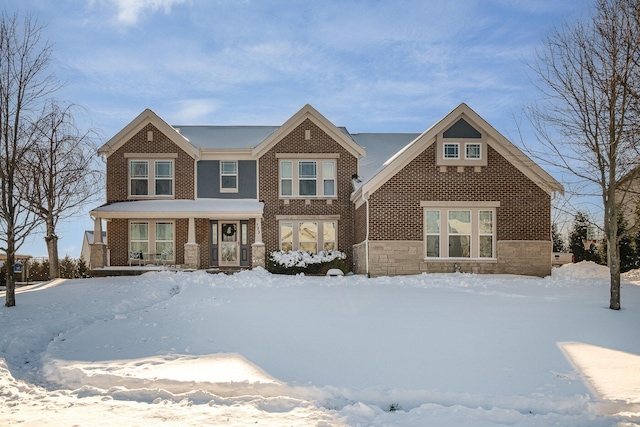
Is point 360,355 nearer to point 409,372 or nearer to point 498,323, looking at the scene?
point 409,372

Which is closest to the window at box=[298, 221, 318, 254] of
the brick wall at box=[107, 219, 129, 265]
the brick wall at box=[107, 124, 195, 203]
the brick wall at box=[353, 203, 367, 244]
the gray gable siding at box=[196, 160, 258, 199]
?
the brick wall at box=[353, 203, 367, 244]

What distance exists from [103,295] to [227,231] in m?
9.65

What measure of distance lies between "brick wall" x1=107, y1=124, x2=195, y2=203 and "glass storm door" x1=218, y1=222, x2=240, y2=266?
7.02 ft

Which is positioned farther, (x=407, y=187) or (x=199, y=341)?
(x=407, y=187)

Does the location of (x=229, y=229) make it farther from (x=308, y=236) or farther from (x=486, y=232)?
(x=486, y=232)

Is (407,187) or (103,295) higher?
(407,187)

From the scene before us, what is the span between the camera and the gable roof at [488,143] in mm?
20734

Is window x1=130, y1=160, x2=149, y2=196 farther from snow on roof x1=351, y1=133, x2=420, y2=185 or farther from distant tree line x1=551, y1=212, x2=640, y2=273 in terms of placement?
distant tree line x1=551, y1=212, x2=640, y2=273

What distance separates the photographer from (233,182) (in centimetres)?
2520

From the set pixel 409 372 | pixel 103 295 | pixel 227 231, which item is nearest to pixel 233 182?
pixel 227 231

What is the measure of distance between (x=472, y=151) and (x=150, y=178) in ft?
46.0

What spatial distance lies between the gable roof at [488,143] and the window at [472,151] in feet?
1.64

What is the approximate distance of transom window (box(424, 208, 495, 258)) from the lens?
21047 mm

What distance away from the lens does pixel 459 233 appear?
21.2 meters
